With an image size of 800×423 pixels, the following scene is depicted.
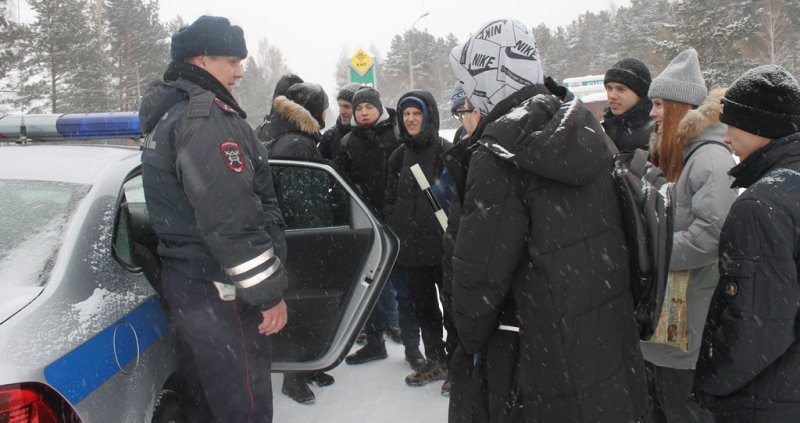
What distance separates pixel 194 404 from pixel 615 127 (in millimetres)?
2921

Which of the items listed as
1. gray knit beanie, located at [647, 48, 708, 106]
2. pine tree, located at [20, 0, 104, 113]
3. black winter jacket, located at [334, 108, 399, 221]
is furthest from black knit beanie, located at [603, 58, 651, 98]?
pine tree, located at [20, 0, 104, 113]

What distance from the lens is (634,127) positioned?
3590 mm

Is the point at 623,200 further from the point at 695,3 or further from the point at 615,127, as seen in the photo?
the point at 695,3

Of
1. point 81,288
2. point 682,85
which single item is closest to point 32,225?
point 81,288

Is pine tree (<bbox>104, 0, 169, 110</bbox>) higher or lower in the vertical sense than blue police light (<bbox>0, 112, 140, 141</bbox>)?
higher

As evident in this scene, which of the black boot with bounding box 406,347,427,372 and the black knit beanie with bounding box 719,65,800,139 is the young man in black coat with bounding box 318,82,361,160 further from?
the black knit beanie with bounding box 719,65,800,139

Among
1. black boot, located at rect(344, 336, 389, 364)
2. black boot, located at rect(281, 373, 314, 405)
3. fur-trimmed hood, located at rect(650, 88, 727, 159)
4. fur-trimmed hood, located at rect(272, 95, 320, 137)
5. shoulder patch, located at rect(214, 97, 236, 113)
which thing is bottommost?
black boot, located at rect(344, 336, 389, 364)

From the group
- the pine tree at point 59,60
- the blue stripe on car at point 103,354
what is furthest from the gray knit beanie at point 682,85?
the pine tree at point 59,60

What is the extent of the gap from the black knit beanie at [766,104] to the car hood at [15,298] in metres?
2.49

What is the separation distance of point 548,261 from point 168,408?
5.31 ft

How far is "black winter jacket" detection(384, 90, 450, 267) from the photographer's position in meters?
3.76

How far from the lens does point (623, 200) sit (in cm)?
183

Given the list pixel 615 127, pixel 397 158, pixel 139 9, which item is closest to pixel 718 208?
pixel 615 127

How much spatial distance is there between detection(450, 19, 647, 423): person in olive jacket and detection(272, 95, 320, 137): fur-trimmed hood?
2426 millimetres
